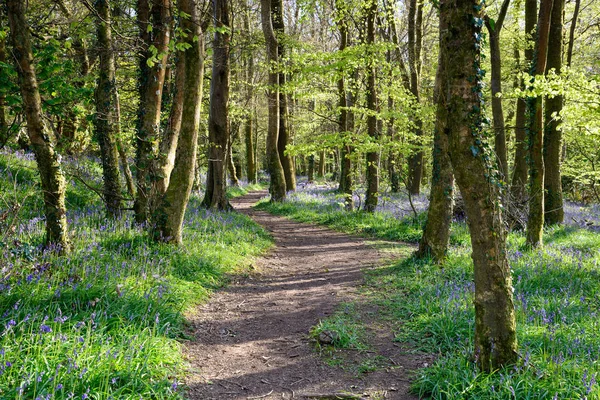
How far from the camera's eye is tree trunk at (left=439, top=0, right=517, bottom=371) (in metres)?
3.17

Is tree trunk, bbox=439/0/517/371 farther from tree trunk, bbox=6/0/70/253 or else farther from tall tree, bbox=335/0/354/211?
tall tree, bbox=335/0/354/211

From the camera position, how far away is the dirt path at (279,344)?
365cm

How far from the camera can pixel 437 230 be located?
743cm

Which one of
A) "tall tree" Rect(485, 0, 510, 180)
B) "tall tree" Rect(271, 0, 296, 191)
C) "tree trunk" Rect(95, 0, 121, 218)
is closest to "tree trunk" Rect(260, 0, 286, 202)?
"tall tree" Rect(271, 0, 296, 191)

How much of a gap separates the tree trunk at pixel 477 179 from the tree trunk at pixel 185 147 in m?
4.97

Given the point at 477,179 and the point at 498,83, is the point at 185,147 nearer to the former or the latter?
the point at 477,179

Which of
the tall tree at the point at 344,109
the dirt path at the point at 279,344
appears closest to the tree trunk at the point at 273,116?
the tall tree at the point at 344,109

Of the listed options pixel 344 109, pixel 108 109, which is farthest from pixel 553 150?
pixel 108 109

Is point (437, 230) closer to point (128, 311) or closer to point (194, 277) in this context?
point (194, 277)

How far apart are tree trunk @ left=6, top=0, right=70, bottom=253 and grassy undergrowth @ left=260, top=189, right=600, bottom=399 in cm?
415

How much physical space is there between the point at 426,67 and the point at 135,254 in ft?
74.5

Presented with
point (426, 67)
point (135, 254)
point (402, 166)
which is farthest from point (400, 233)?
point (426, 67)

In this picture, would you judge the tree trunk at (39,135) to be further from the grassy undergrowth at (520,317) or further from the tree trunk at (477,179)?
the tree trunk at (477,179)

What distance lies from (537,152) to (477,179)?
616 centimetres
